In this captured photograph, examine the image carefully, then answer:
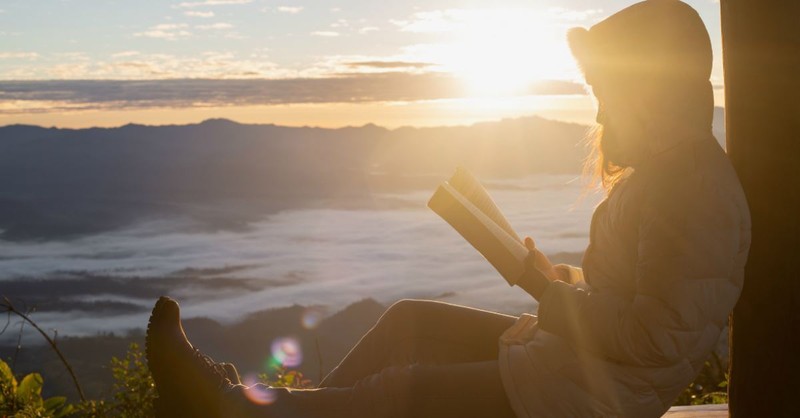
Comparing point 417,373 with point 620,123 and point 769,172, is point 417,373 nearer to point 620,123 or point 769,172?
point 620,123

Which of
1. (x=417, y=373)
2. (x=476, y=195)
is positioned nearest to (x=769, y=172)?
(x=476, y=195)

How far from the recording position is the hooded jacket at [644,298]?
2496 mm

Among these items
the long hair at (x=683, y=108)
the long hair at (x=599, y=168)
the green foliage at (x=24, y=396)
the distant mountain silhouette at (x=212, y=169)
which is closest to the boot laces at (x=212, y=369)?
the long hair at (x=599, y=168)

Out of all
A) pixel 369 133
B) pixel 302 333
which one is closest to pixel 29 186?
pixel 369 133

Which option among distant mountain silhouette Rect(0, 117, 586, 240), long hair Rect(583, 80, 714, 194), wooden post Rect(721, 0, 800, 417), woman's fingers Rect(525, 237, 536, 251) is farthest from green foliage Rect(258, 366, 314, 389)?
distant mountain silhouette Rect(0, 117, 586, 240)

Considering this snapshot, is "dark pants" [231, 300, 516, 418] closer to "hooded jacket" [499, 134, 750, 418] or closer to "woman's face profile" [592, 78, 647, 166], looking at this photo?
"hooded jacket" [499, 134, 750, 418]

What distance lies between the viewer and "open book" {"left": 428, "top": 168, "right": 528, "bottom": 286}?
9.64ft

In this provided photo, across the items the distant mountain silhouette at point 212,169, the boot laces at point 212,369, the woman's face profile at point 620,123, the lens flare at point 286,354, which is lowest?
the distant mountain silhouette at point 212,169

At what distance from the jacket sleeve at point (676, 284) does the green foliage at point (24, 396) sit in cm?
412

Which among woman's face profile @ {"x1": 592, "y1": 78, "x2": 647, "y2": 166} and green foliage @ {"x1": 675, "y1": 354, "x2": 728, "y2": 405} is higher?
woman's face profile @ {"x1": 592, "y1": 78, "x2": 647, "y2": 166}

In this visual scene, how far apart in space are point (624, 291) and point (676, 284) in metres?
0.29

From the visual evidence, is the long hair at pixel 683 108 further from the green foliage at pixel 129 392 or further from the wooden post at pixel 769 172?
the green foliage at pixel 129 392

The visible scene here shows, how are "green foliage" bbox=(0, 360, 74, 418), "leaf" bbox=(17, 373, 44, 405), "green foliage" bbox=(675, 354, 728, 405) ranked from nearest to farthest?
"green foliage" bbox=(0, 360, 74, 418) < "leaf" bbox=(17, 373, 44, 405) < "green foliage" bbox=(675, 354, 728, 405)

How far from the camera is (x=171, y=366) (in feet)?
10.6
